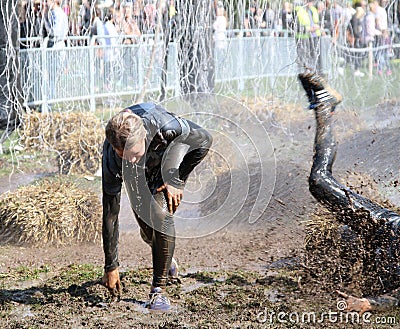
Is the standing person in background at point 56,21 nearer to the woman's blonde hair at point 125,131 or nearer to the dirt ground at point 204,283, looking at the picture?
the dirt ground at point 204,283

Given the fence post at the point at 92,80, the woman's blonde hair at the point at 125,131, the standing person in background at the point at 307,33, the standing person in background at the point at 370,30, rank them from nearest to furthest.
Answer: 1. the woman's blonde hair at the point at 125,131
2. the standing person in background at the point at 307,33
3. the fence post at the point at 92,80
4. the standing person in background at the point at 370,30

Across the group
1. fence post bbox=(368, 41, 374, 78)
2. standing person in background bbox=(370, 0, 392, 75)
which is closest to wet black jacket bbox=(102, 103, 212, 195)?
fence post bbox=(368, 41, 374, 78)

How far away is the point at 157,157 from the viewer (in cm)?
462

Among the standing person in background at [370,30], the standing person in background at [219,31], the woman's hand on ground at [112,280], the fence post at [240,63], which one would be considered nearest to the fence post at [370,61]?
the standing person in background at [370,30]

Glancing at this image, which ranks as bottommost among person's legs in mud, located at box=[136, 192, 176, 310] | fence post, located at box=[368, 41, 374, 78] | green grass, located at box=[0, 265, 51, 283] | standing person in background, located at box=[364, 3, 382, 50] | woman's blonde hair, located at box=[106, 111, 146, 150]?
green grass, located at box=[0, 265, 51, 283]

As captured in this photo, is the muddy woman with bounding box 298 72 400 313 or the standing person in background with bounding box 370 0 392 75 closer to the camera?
the muddy woman with bounding box 298 72 400 313

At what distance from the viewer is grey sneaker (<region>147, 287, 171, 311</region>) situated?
16.2 ft

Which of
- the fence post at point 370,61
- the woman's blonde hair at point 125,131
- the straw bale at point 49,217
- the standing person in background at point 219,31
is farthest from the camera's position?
the fence post at point 370,61

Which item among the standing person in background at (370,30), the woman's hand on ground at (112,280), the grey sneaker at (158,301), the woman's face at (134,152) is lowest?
the grey sneaker at (158,301)

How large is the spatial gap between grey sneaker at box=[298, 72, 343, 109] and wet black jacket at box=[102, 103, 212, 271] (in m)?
1.21

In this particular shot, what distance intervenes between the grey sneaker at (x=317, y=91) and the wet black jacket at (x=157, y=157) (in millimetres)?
1214

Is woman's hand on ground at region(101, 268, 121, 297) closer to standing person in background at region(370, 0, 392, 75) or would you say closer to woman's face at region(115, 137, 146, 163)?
woman's face at region(115, 137, 146, 163)

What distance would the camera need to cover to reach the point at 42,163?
32.3 feet

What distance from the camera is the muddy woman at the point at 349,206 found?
505 centimetres
